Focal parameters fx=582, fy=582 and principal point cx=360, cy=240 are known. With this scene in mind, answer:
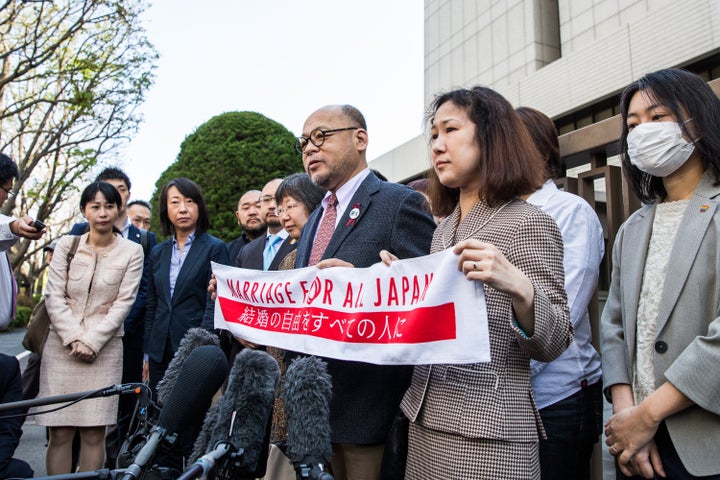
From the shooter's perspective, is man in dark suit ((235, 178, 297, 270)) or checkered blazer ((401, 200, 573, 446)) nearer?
checkered blazer ((401, 200, 573, 446))

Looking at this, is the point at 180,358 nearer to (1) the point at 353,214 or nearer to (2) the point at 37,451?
(1) the point at 353,214

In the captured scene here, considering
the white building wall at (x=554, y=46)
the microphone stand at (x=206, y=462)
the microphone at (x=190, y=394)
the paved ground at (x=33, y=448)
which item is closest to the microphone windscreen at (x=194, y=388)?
the microphone at (x=190, y=394)

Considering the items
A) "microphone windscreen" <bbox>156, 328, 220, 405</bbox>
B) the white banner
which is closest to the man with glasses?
the white banner

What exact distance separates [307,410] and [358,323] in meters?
0.67

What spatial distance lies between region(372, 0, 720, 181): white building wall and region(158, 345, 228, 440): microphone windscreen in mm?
7603

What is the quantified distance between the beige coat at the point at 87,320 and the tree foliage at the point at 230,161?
8.20m

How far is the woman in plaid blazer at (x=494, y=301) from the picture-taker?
190 centimetres

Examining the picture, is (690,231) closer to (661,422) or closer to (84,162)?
(661,422)

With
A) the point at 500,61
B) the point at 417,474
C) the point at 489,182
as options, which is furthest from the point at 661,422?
the point at 500,61

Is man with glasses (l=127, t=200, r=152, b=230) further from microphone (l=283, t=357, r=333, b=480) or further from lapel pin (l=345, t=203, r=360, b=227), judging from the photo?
microphone (l=283, t=357, r=333, b=480)

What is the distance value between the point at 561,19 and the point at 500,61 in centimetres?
327

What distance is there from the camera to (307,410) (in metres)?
1.97

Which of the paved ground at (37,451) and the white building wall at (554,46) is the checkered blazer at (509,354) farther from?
the white building wall at (554,46)

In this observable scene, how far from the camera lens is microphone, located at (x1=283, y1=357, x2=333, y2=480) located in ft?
6.12
